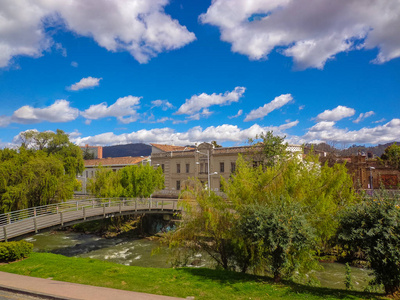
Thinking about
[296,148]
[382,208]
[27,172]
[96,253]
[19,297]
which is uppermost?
[296,148]

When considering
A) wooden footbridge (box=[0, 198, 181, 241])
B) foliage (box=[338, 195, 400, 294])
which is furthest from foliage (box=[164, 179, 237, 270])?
foliage (box=[338, 195, 400, 294])

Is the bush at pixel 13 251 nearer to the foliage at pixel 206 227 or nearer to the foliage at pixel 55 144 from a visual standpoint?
the foliage at pixel 206 227

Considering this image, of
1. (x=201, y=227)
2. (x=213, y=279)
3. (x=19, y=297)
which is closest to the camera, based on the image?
(x=19, y=297)

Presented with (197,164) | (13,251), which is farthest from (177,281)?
(197,164)

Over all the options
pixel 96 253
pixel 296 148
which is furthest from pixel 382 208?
pixel 296 148

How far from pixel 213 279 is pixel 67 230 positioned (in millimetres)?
32508

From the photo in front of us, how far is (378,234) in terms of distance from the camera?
9367 millimetres

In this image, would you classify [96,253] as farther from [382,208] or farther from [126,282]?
[382,208]

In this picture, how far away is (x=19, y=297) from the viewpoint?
10.5 metres

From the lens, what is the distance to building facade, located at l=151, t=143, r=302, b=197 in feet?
148

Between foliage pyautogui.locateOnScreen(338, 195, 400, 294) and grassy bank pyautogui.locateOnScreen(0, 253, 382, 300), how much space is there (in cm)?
94

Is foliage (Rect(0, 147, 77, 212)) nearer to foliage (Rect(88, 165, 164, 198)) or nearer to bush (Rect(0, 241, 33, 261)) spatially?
foliage (Rect(88, 165, 164, 198))

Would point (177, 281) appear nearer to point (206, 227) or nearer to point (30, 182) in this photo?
point (206, 227)

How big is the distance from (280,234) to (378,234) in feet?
9.86
